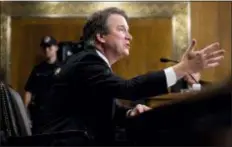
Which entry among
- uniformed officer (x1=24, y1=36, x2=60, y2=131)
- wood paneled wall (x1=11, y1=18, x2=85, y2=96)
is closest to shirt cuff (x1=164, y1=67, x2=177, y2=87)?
uniformed officer (x1=24, y1=36, x2=60, y2=131)

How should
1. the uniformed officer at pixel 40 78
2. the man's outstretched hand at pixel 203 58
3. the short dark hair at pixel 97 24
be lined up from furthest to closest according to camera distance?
the uniformed officer at pixel 40 78 < the short dark hair at pixel 97 24 < the man's outstretched hand at pixel 203 58

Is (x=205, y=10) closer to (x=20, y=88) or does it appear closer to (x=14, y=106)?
(x=20, y=88)

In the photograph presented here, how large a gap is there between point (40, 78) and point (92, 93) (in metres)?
2.41

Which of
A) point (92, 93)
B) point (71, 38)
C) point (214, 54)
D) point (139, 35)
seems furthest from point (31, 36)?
point (214, 54)

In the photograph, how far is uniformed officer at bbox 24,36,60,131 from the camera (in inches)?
147

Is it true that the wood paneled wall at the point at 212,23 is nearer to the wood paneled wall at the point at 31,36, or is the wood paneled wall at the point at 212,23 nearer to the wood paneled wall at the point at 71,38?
the wood paneled wall at the point at 71,38

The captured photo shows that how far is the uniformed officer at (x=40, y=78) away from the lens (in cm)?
373

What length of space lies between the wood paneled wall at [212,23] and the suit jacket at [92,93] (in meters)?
3.05

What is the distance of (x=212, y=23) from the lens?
4.51 m

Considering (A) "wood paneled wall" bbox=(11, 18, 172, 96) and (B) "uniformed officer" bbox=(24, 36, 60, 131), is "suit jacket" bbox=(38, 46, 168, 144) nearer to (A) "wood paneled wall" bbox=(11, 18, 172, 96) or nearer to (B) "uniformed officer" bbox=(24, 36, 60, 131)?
(B) "uniformed officer" bbox=(24, 36, 60, 131)

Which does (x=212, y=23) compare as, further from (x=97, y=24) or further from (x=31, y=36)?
(x=97, y=24)

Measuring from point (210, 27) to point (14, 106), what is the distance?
10.4 feet

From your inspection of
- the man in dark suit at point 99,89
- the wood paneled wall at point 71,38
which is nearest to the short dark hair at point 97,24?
the man in dark suit at point 99,89

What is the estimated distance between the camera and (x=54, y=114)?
60.0 inches
